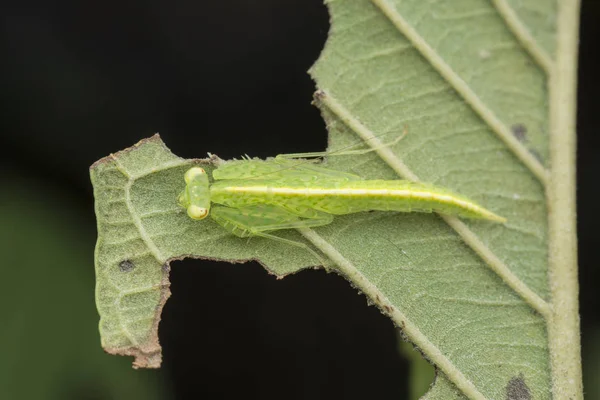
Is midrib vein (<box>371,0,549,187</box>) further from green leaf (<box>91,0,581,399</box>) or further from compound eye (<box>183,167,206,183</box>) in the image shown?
compound eye (<box>183,167,206,183</box>)

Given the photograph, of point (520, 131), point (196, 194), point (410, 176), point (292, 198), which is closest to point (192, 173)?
point (196, 194)

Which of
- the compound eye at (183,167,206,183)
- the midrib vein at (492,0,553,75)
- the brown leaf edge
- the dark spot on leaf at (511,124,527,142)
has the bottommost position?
the brown leaf edge

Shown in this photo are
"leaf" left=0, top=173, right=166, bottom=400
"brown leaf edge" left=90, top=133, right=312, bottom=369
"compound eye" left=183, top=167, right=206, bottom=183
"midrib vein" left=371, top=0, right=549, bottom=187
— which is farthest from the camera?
"leaf" left=0, top=173, right=166, bottom=400

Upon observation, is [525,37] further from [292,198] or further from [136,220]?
[136,220]

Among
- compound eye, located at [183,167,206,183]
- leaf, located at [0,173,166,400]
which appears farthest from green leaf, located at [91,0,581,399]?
leaf, located at [0,173,166,400]

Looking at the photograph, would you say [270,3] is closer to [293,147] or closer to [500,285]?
[293,147]
